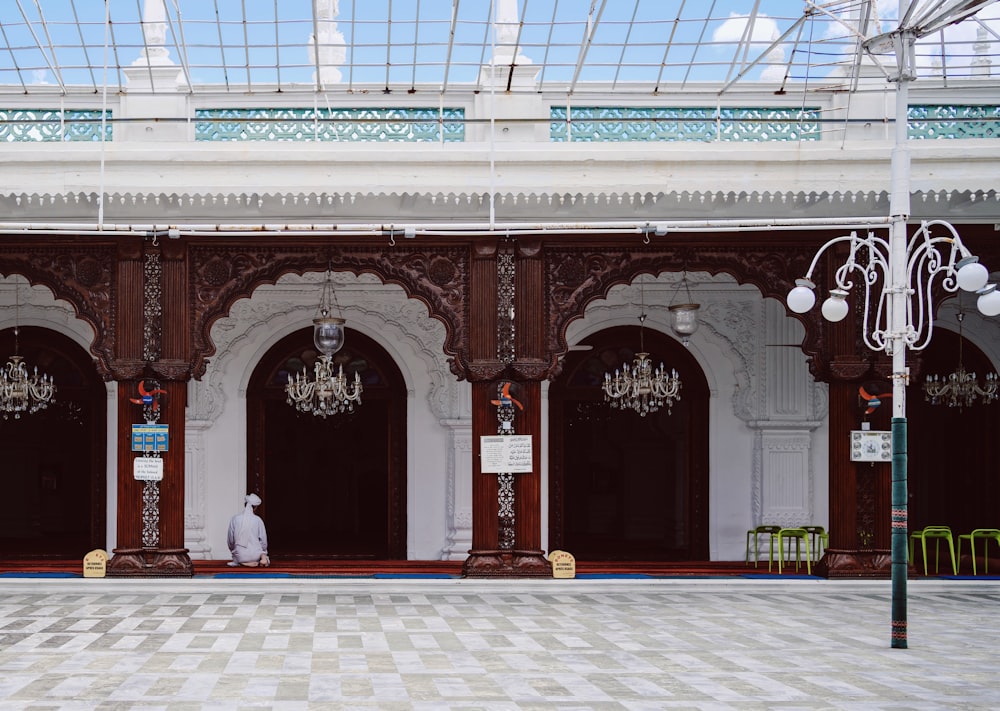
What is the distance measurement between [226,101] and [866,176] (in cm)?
596

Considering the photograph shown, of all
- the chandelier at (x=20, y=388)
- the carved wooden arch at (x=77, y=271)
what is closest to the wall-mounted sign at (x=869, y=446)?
the carved wooden arch at (x=77, y=271)

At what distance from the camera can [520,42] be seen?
11469 mm

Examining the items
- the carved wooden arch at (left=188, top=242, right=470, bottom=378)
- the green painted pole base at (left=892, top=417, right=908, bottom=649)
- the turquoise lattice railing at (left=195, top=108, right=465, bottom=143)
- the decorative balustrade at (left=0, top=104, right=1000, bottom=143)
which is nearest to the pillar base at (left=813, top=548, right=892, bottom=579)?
the green painted pole base at (left=892, top=417, right=908, bottom=649)

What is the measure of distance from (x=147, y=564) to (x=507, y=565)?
311 cm

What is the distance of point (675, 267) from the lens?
36.3 ft

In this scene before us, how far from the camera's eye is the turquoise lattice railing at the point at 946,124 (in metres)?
11.5

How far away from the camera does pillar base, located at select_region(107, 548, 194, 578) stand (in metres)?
10.6

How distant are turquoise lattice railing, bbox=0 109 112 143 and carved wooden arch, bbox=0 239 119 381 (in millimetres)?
1185

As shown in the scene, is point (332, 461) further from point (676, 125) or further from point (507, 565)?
point (676, 125)

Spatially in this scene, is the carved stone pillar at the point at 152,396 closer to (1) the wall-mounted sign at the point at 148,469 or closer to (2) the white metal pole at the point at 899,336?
(1) the wall-mounted sign at the point at 148,469

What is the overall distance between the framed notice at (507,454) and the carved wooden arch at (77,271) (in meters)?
3.45

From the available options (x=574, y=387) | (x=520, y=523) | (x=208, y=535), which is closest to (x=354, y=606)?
(x=520, y=523)

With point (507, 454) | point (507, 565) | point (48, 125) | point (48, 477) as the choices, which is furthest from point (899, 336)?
point (48, 477)

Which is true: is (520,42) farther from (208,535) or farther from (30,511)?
(30,511)
